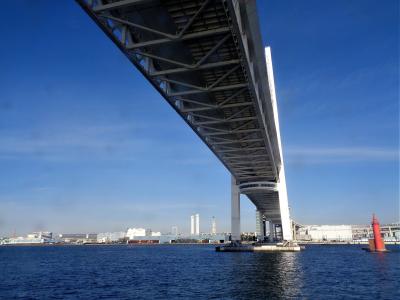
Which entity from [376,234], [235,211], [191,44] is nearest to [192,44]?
[191,44]

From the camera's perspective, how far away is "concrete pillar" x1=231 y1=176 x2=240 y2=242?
68062mm

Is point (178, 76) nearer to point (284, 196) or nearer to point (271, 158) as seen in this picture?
point (271, 158)

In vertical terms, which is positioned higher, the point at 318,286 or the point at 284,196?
the point at 284,196

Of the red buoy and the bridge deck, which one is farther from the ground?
the bridge deck

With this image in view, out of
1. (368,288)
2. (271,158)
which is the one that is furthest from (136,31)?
(271,158)

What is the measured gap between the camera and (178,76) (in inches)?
1172

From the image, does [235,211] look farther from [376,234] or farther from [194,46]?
[194,46]

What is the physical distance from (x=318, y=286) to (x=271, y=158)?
30627mm

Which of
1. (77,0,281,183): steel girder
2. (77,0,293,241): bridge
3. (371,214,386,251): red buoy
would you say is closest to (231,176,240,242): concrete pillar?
(371,214,386,251): red buoy

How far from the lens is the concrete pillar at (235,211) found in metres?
68.1

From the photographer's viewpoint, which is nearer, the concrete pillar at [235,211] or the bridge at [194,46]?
the bridge at [194,46]

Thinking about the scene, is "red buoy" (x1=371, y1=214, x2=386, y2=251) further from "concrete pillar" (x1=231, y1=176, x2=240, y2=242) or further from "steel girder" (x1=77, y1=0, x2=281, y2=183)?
"steel girder" (x1=77, y1=0, x2=281, y2=183)

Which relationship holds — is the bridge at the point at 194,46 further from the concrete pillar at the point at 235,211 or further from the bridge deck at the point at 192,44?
the concrete pillar at the point at 235,211

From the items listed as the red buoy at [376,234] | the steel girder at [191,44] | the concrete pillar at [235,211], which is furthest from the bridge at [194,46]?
the red buoy at [376,234]
